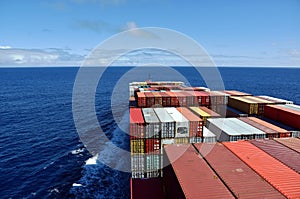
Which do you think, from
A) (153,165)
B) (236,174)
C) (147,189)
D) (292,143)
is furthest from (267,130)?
(147,189)

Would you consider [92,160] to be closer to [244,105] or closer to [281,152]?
[244,105]

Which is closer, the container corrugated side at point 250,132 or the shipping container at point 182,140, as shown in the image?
the container corrugated side at point 250,132

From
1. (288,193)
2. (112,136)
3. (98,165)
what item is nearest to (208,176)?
(288,193)

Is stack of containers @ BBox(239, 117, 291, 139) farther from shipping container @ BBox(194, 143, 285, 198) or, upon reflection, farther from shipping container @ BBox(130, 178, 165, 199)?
shipping container @ BBox(130, 178, 165, 199)

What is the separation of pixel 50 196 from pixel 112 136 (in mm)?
20644

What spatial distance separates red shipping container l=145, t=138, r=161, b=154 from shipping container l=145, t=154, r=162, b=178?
0.45 metres

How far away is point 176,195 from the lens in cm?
1290


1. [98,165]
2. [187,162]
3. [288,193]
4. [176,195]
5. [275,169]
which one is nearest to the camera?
[288,193]

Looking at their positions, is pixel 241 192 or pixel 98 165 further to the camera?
pixel 98 165

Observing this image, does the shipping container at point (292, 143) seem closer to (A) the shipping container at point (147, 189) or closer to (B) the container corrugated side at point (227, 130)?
(B) the container corrugated side at point (227, 130)

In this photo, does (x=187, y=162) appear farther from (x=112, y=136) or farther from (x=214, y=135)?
(x=112, y=136)

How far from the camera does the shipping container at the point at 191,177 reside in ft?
37.8

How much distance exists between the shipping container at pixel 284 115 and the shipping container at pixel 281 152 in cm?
975

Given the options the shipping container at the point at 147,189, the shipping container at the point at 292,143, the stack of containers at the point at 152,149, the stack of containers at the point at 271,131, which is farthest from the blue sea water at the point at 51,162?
the shipping container at the point at 292,143
